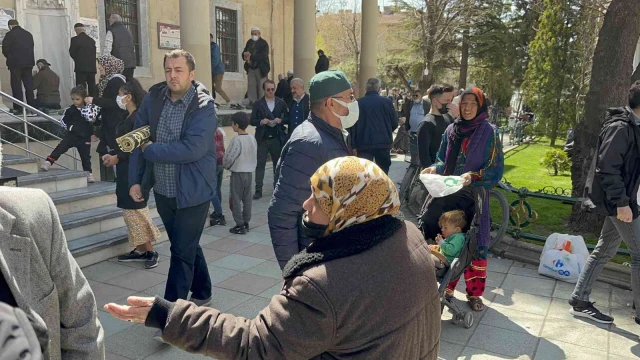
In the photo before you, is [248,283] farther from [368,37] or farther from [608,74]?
[368,37]

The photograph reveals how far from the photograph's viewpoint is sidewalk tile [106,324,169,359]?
393 centimetres

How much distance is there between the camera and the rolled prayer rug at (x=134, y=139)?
12.5 ft

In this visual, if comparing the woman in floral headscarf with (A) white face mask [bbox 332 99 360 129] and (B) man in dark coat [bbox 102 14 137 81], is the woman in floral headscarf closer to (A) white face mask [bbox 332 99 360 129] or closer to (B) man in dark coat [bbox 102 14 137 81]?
(B) man in dark coat [bbox 102 14 137 81]

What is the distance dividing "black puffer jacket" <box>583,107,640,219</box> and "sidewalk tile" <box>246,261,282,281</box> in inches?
123

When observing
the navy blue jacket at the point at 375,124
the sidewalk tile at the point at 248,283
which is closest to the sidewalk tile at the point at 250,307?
the sidewalk tile at the point at 248,283

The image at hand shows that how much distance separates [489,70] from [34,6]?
99.5ft

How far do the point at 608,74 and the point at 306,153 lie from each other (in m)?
5.75

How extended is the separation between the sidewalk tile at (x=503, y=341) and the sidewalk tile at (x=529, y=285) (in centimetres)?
105

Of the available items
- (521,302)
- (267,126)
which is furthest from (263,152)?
(521,302)

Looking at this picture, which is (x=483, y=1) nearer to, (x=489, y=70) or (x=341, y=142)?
(x=489, y=70)

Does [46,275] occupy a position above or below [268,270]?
above

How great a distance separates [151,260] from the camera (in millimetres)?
5867

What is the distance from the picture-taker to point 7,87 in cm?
1124

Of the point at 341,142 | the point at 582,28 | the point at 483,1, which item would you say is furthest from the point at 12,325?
the point at 483,1
